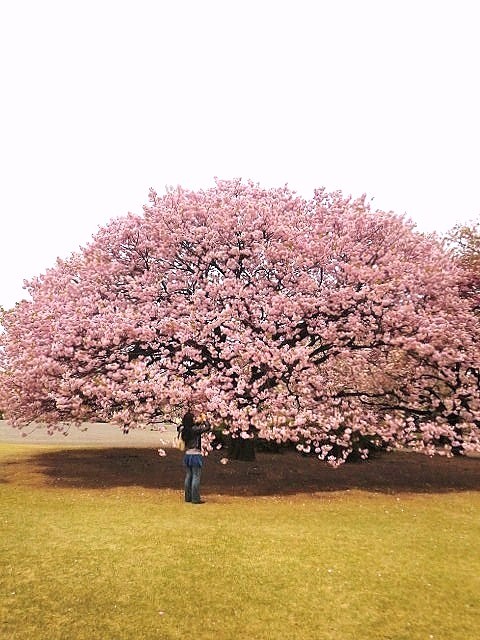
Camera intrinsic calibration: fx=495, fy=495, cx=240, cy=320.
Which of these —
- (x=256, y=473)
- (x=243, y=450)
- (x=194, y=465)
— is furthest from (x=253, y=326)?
(x=243, y=450)

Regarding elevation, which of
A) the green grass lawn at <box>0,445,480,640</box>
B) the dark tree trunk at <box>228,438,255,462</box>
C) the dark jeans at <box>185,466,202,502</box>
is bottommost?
the green grass lawn at <box>0,445,480,640</box>

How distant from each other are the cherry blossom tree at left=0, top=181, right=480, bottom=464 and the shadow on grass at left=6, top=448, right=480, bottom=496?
6.01 feet

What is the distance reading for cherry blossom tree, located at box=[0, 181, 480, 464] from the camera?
18906 mm

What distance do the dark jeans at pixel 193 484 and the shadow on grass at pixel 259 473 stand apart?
6.44 ft

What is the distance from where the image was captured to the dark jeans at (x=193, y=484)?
50.9ft

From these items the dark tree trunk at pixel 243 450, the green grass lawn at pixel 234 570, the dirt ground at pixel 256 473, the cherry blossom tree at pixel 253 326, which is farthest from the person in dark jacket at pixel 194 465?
the dark tree trunk at pixel 243 450

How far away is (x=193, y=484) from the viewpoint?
15547 millimetres

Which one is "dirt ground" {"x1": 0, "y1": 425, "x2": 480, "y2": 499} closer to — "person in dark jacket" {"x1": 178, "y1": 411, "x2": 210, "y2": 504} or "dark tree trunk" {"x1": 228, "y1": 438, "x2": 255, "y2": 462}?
"dark tree trunk" {"x1": 228, "y1": 438, "x2": 255, "y2": 462}

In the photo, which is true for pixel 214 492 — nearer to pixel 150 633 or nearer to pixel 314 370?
pixel 314 370

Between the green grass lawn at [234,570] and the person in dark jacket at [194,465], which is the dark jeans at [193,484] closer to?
the person in dark jacket at [194,465]

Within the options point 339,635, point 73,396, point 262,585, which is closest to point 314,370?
point 73,396

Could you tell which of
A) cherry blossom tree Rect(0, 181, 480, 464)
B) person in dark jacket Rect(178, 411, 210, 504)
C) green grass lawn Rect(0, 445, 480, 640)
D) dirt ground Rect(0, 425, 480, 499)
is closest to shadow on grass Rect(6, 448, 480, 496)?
dirt ground Rect(0, 425, 480, 499)

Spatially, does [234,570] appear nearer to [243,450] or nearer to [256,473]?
[256,473]

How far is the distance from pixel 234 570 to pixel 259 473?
12.8m
